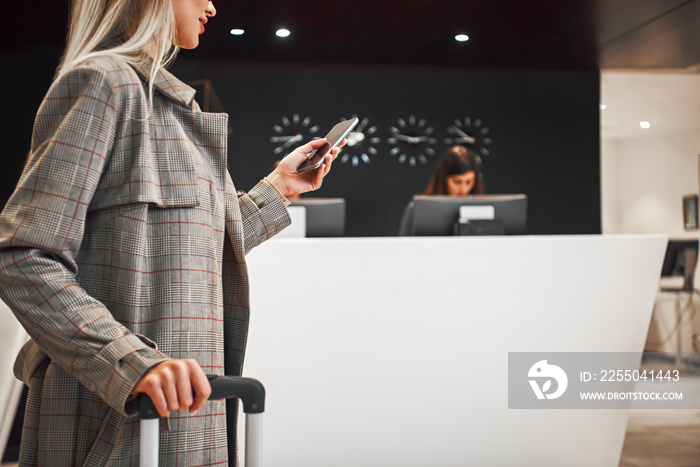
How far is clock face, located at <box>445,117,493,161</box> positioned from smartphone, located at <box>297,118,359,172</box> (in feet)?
16.2

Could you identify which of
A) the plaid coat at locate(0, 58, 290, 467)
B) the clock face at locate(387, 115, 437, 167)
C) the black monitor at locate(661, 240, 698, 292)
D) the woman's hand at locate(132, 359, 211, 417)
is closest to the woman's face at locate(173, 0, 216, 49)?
the plaid coat at locate(0, 58, 290, 467)

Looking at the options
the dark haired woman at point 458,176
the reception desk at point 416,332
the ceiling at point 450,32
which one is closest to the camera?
the reception desk at point 416,332

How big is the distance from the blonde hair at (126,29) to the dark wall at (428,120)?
4.88 metres

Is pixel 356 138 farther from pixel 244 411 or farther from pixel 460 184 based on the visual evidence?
pixel 244 411

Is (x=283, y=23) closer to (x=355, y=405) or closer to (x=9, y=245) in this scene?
(x=355, y=405)

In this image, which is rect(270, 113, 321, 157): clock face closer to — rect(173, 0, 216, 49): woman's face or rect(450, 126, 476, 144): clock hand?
rect(450, 126, 476, 144): clock hand

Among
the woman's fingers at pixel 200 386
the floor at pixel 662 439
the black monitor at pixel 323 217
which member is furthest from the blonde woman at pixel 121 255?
the floor at pixel 662 439

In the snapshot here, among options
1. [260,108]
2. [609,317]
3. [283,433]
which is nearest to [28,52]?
[260,108]

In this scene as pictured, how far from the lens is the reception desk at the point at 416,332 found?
2.06 meters

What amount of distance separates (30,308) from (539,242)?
1.71m

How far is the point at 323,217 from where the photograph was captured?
104 inches

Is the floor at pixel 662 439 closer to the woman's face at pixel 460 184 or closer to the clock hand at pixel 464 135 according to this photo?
the woman's face at pixel 460 184

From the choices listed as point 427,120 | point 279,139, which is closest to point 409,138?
point 427,120

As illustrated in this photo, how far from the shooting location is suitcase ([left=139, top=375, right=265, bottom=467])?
660 mm
